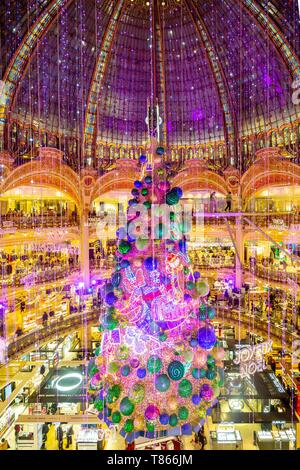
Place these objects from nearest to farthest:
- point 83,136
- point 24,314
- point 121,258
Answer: point 121,258, point 24,314, point 83,136

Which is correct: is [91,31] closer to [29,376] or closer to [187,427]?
[29,376]

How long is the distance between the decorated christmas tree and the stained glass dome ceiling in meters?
16.7

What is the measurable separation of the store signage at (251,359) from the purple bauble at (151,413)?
23.5 ft

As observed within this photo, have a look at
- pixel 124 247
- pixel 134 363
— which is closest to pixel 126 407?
pixel 134 363

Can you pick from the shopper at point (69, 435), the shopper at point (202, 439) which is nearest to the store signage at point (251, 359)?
the shopper at point (202, 439)

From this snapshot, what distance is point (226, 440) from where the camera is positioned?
9531mm

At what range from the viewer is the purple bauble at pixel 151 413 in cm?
544

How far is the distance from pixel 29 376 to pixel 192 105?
19.8 metres

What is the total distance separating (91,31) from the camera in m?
21.1

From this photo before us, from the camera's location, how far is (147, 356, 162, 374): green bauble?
217 inches

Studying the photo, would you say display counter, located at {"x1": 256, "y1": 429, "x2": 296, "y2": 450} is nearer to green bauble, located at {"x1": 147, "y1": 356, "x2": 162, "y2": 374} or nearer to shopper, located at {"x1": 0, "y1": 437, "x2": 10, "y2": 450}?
A: green bauble, located at {"x1": 147, "y1": 356, "x2": 162, "y2": 374}

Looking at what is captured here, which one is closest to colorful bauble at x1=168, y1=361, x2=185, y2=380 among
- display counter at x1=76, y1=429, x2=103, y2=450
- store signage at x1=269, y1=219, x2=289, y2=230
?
display counter at x1=76, y1=429, x2=103, y2=450
